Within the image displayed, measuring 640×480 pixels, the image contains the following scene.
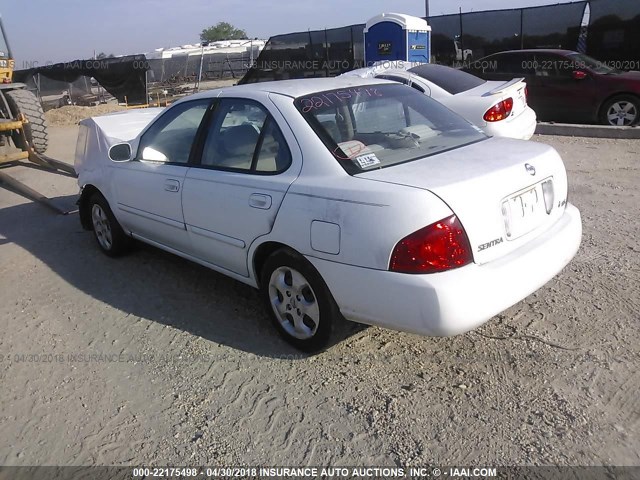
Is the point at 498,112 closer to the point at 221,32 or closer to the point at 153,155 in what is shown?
the point at 153,155

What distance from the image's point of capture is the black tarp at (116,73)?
60.6ft

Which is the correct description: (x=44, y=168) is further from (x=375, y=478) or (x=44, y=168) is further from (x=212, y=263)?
(x=375, y=478)

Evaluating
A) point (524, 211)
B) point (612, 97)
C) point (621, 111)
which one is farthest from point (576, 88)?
point (524, 211)

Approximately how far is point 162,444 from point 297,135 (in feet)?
5.88

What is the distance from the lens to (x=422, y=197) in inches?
102

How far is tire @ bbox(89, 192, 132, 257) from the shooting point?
4.97 meters

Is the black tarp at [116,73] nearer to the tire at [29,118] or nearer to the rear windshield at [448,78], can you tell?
the tire at [29,118]

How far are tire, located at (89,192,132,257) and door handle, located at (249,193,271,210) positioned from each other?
213 centimetres

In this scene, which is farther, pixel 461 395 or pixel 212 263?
pixel 212 263

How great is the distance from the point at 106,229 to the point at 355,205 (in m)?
3.24

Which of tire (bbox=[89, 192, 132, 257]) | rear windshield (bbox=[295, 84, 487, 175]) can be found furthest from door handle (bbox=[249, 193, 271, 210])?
tire (bbox=[89, 192, 132, 257])

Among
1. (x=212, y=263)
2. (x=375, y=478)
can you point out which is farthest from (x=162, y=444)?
(x=212, y=263)

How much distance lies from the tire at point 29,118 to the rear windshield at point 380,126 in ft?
28.2

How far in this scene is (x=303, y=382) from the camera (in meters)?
3.07
